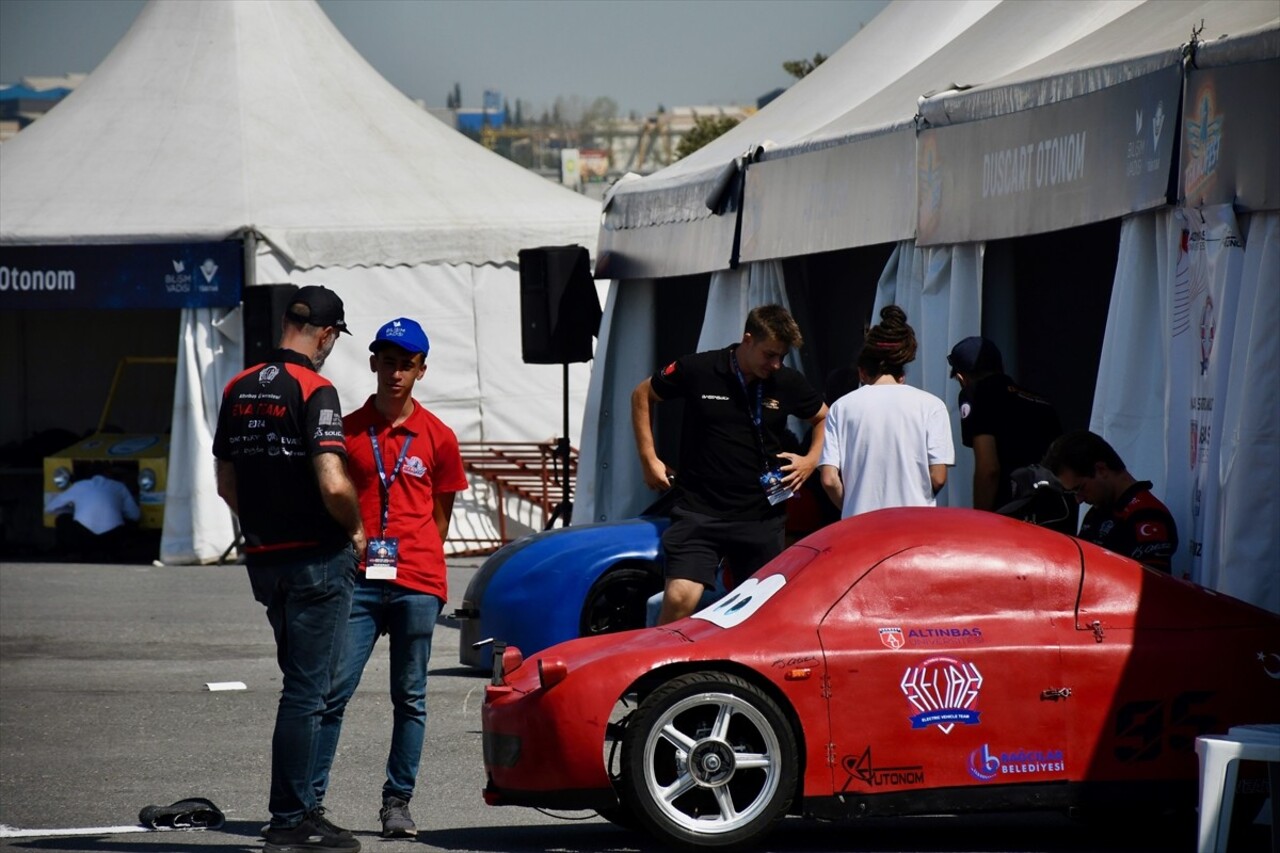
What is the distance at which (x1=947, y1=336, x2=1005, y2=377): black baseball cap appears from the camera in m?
8.78

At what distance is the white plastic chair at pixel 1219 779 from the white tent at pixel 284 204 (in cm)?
1405

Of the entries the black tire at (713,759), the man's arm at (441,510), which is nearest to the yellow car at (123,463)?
the man's arm at (441,510)

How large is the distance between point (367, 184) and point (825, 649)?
14740 millimetres

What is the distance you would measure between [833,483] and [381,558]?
239 cm

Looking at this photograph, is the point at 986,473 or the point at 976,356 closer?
the point at 986,473

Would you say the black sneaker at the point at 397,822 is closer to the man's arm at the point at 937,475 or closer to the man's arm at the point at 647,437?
the man's arm at the point at 647,437

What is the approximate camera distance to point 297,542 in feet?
19.8

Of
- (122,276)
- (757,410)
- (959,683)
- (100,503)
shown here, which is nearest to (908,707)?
(959,683)

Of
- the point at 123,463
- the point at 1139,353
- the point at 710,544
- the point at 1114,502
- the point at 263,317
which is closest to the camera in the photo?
the point at 1114,502

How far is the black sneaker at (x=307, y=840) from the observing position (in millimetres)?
5969

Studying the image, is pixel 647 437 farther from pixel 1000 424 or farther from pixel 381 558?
pixel 381 558

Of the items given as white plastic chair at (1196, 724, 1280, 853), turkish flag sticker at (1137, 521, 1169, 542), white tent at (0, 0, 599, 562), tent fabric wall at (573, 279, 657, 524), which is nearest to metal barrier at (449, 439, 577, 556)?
white tent at (0, 0, 599, 562)

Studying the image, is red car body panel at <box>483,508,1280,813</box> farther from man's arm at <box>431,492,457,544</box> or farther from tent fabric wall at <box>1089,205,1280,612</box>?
tent fabric wall at <box>1089,205,1280,612</box>

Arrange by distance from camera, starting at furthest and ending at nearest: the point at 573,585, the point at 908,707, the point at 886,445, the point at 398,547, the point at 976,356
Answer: the point at 573,585, the point at 976,356, the point at 886,445, the point at 398,547, the point at 908,707
